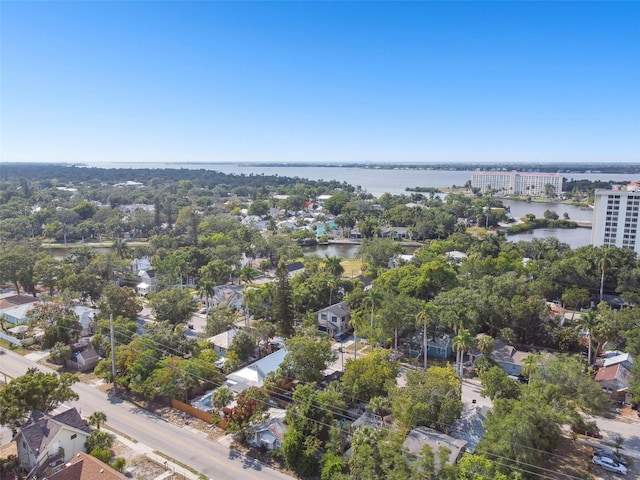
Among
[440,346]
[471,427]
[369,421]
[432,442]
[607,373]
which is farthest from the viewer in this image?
[440,346]

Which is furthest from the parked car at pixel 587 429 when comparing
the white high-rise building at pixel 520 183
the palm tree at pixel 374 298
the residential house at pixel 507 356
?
the white high-rise building at pixel 520 183

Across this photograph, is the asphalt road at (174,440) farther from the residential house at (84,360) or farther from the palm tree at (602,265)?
the palm tree at (602,265)

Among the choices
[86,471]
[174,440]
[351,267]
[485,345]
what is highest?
[485,345]

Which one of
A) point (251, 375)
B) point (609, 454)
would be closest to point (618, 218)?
point (609, 454)

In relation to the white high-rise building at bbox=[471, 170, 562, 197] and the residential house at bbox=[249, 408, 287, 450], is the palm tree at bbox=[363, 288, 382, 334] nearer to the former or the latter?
the residential house at bbox=[249, 408, 287, 450]

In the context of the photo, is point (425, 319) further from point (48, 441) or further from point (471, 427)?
point (48, 441)
